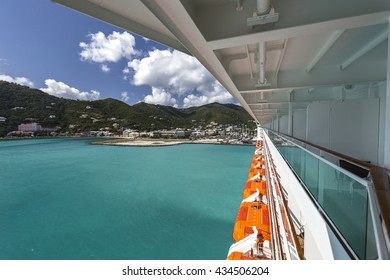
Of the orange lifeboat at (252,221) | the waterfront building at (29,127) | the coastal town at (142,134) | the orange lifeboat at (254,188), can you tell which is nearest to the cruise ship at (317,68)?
Result: the orange lifeboat at (252,221)

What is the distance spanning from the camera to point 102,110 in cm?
7500

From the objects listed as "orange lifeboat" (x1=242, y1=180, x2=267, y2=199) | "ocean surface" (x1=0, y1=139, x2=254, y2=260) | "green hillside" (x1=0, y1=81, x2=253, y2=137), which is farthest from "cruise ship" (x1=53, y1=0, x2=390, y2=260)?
"green hillside" (x1=0, y1=81, x2=253, y2=137)

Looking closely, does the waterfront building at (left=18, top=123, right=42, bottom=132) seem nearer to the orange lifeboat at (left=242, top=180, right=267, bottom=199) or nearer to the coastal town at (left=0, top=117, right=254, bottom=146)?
the coastal town at (left=0, top=117, right=254, bottom=146)

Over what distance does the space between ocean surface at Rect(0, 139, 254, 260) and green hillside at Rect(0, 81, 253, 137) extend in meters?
40.8

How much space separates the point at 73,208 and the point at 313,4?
16.7 metres

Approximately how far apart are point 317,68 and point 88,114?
259 feet

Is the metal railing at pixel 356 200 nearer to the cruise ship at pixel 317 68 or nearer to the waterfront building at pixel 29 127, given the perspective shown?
the cruise ship at pixel 317 68

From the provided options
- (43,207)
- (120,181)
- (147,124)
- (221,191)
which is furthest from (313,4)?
(147,124)

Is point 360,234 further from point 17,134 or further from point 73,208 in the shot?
point 17,134

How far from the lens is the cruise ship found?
1.21 meters

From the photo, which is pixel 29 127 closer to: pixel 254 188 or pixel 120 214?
pixel 120 214

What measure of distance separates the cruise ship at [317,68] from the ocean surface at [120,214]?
5877mm

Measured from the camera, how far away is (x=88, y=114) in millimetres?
69812

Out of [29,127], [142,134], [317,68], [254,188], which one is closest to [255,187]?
[254,188]
